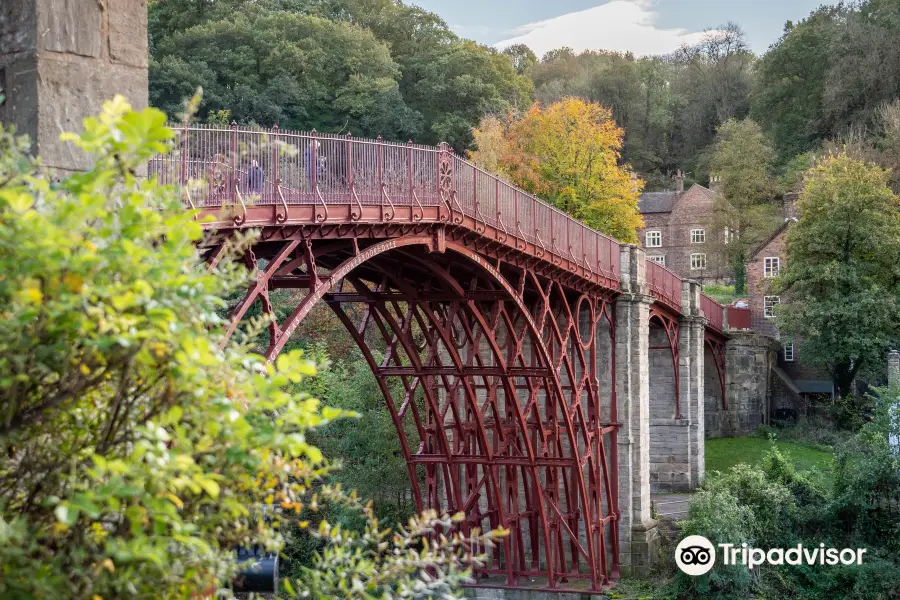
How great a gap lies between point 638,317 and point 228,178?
1531 centimetres

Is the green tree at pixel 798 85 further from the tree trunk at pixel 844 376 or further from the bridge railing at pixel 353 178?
the bridge railing at pixel 353 178

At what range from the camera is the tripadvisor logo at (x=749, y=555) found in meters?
24.1

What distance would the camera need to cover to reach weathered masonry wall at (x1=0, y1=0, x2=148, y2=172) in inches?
259

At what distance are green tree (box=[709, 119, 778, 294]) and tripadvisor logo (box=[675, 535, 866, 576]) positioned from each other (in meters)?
27.1

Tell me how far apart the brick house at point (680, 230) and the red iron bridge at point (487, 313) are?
99.2ft

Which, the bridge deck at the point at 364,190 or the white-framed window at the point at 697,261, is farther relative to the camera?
the white-framed window at the point at 697,261

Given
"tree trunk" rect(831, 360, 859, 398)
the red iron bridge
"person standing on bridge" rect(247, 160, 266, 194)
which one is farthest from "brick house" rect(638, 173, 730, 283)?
"person standing on bridge" rect(247, 160, 266, 194)

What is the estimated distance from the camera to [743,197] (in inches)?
2255

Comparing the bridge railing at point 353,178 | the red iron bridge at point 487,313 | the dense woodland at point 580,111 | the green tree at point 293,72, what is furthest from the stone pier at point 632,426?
the green tree at point 293,72

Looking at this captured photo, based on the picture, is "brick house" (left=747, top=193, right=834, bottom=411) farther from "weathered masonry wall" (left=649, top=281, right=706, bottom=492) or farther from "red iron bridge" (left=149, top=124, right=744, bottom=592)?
"red iron bridge" (left=149, top=124, right=744, bottom=592)

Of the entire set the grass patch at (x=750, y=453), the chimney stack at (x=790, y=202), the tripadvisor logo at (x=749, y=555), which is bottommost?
the tripadvisor logo at (x=749, y=555)

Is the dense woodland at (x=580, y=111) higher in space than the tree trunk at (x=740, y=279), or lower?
higher

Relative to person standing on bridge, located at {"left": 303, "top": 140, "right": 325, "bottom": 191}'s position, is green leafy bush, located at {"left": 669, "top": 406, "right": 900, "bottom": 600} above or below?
below

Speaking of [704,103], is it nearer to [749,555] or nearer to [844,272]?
[844,272]
